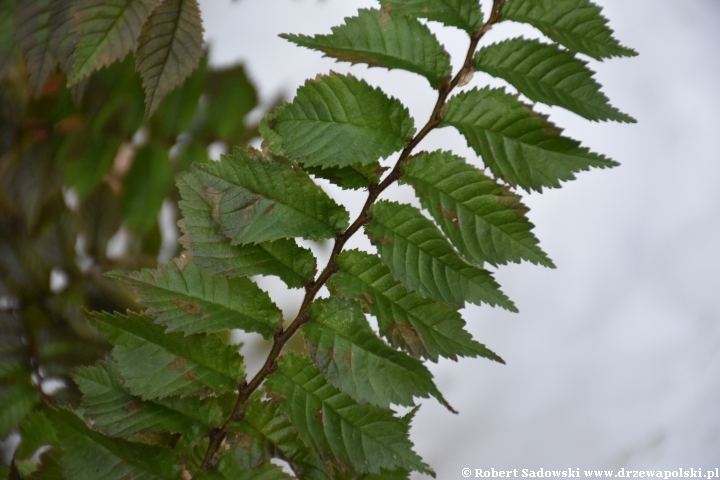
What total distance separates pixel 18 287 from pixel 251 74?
0.34 m

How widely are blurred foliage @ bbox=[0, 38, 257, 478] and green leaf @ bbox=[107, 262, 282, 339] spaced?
9.7 inches

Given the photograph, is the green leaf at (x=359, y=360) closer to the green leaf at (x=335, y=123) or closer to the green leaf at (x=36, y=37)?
the green leaf at (x=335, y=123)

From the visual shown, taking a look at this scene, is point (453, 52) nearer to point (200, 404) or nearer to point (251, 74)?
point (251, 74)

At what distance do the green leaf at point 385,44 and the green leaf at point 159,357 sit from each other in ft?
0.76

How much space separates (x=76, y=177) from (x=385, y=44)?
0.42 metres

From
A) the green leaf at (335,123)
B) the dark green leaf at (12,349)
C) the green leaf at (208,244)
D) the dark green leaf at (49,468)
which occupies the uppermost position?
the green leaf at (335,123)

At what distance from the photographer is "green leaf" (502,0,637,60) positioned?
15.5 inches

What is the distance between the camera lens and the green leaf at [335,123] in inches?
16.0

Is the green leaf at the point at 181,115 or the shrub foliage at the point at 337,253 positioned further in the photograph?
the green leaf at the point at 181,115

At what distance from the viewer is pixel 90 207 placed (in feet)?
2.29

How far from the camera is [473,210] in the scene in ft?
1.36

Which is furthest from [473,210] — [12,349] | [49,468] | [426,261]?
[12,349]

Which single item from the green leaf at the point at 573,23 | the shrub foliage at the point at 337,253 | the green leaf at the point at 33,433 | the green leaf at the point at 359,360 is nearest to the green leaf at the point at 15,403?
the green leaf at the point at 33,433

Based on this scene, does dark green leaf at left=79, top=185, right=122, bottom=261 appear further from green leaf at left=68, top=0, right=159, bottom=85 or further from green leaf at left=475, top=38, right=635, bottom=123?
green leaf at left=475, top=38, right=635, bottom=123
